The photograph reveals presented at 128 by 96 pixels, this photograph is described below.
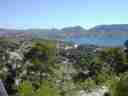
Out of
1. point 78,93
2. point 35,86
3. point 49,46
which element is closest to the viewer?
point 78,93

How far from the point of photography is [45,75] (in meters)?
43.3

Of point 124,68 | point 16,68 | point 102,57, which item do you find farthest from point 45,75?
point 102,57

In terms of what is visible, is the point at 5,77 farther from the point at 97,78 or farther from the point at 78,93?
the point at 97,78

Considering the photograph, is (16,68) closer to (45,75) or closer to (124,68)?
(45,75)

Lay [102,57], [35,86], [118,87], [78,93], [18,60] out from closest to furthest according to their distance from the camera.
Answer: [118,87], [78,93], [35,86], [18,60], [102,57]

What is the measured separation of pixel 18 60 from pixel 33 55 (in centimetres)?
384

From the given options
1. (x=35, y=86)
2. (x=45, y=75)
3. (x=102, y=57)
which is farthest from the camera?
(x=102, y=57)

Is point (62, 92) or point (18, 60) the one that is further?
point (18, 60)

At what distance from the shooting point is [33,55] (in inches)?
2036

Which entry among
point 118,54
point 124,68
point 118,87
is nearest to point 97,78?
point 124,68

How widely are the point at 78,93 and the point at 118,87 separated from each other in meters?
10.1

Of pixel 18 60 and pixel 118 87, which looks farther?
pixel 18 60

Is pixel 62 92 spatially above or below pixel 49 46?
below

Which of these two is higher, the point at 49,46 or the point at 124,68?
the point at 49,46
